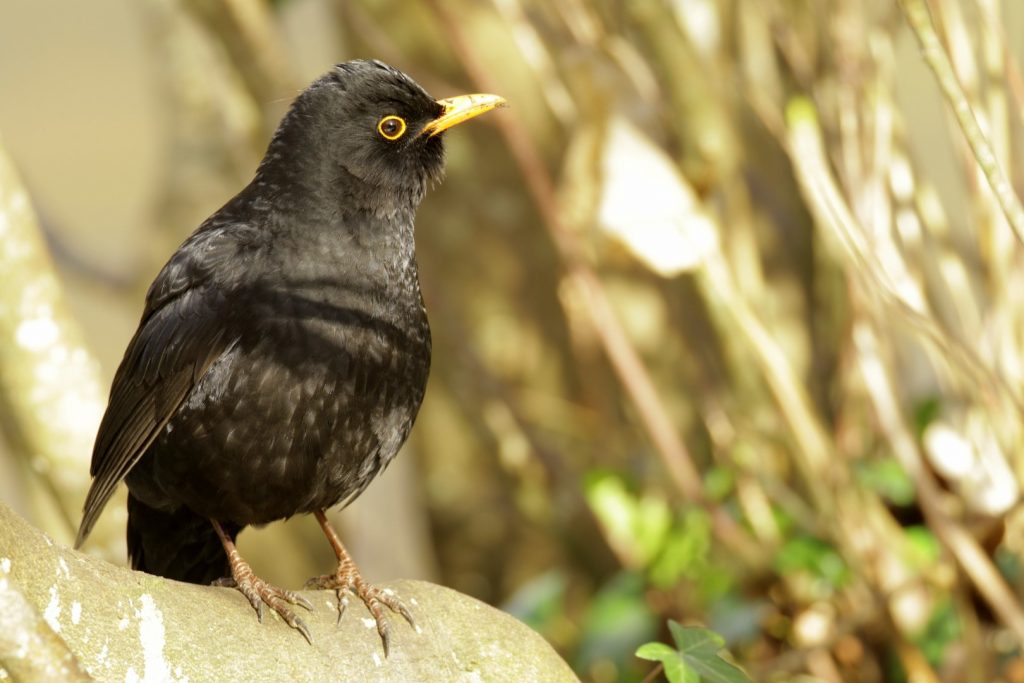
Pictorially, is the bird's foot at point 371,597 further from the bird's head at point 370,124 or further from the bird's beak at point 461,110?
the bird's beak at point 461,110

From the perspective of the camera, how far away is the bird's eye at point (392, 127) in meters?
3.62

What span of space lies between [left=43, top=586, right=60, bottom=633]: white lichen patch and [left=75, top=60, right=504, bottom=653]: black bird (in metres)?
0.55

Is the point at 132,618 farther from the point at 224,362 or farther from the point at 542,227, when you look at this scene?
the point at 542,227

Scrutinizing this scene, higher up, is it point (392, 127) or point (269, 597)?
point (392, 127)

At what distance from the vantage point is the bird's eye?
3.62 metres

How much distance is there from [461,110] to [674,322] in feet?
8.34

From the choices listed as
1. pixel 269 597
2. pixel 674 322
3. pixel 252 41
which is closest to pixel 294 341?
pixel 269 597

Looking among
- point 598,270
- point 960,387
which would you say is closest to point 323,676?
point 960,387

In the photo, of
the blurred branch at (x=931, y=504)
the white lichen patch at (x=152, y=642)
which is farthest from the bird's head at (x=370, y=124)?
the blurred branch at (x=931, y=504)

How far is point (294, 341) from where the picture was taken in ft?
10.5

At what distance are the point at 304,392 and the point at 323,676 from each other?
67cm

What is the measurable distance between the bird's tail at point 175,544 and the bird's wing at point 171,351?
303 mm

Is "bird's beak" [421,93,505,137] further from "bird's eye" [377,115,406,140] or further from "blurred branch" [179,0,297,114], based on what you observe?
"blurred branch" [179,0,297,114]

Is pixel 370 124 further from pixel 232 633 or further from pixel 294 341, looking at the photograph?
pixel 232 633
